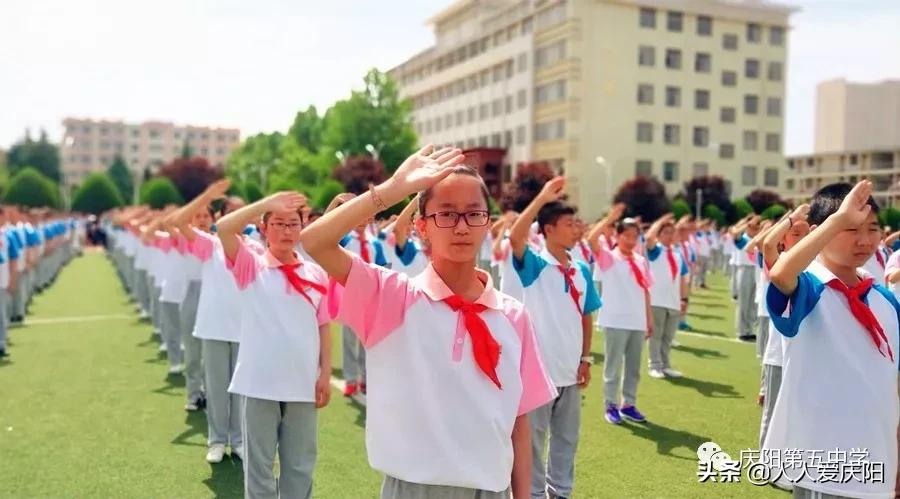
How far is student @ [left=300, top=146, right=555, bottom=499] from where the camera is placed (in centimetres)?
260

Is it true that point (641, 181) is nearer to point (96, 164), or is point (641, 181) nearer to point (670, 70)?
point (670, 70)

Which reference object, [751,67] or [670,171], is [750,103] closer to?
[751,67]

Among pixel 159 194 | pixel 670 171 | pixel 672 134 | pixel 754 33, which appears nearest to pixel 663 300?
pixel 159 194

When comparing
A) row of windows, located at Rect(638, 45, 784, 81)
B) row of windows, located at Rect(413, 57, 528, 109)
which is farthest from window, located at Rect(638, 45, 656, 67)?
row of windows, located at Rect(413, 57, 528, 109)

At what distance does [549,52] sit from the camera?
2062 inches

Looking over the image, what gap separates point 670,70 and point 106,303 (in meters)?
43.0

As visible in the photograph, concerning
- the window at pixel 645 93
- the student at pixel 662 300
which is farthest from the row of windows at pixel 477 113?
the student at pixel 662 300

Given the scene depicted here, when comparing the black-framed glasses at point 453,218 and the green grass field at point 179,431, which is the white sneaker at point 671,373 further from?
the black-framed glasses at point 453,218

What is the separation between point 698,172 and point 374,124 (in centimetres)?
2144

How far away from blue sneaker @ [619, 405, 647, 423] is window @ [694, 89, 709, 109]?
48.2 meters

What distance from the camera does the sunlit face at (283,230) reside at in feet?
15.5

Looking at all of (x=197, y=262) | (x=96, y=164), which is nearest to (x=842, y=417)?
(x=197, y=262)

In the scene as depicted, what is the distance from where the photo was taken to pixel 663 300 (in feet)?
32.3

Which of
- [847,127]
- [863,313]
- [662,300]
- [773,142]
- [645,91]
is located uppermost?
[645,91]
